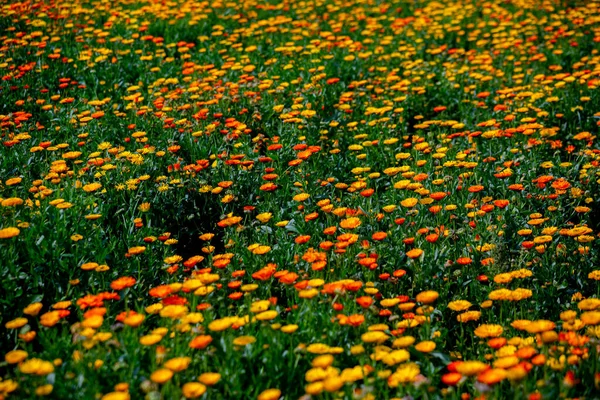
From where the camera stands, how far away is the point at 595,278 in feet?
11.0

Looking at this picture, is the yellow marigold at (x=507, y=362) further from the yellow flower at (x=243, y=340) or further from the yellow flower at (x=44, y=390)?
the yellow flower at (x=44, y=390)

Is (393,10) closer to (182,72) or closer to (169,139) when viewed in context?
(182,72)

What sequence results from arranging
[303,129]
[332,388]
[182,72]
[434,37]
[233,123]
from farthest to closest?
[434,37], [182,72], [303,129], [233,123], [332,388]

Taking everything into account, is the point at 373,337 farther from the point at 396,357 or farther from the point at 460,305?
the point at 460,305

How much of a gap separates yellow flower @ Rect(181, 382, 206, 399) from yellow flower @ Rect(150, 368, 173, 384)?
0.07 metres

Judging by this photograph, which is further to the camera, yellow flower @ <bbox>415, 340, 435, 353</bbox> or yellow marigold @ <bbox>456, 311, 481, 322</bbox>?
yellow marigold @ <bbox>456, 311, 481, 322</bbox>

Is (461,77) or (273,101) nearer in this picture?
(273,101)

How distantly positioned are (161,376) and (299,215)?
1923 millimetres

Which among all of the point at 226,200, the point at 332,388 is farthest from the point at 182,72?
the point at 332,388

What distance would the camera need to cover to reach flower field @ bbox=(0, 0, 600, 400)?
2682mm

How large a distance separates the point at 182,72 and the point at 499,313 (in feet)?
13.6

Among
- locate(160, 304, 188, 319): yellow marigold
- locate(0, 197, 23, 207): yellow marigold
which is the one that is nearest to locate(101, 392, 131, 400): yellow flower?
locate(160, 304, 188, 319): yellow marigold

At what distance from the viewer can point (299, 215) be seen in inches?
165

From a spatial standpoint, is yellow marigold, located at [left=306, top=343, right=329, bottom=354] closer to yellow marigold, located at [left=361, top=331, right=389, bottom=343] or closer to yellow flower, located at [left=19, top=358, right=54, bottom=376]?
yellow marigold, located at [left=361, top=331, right=389, bottom=343]
